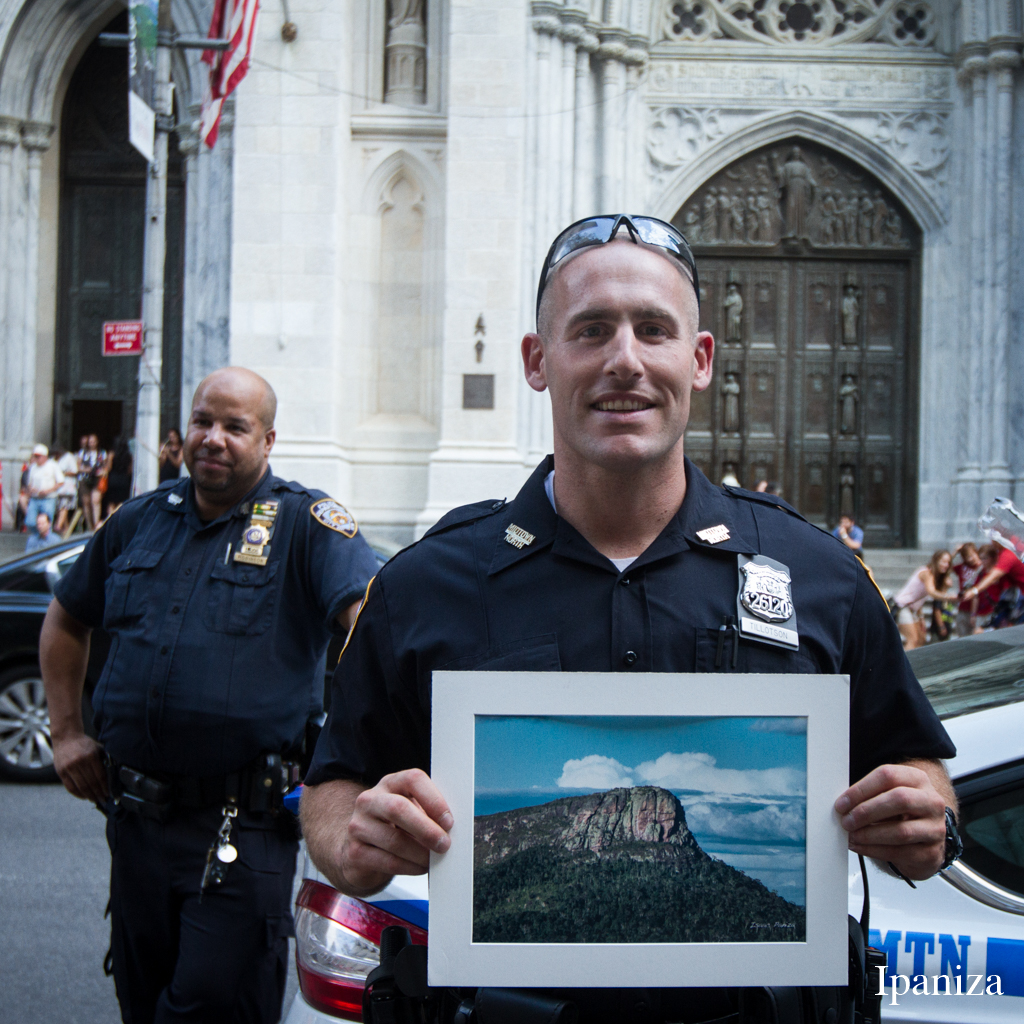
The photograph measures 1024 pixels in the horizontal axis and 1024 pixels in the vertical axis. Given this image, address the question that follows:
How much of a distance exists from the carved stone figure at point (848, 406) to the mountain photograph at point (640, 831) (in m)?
16.0

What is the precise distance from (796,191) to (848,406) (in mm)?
3304

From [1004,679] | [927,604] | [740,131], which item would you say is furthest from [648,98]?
[1004,679]

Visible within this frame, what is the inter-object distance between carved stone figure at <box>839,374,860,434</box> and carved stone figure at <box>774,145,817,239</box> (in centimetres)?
230

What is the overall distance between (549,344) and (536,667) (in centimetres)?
52

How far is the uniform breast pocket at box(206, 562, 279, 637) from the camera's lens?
3291mm

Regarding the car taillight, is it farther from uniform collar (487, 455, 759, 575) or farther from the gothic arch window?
the gothic arch window

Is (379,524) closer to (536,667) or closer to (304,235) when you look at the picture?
(304,235)

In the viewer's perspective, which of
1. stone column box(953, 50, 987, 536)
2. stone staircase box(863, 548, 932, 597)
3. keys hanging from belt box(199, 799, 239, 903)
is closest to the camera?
keys hanging from belt box(199, 799, 239, 903)

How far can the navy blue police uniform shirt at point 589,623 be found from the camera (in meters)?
1.71

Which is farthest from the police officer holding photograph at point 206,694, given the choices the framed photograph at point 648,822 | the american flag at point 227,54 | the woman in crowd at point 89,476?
the woman in crowd at point 89,476

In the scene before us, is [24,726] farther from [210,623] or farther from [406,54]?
[406,54]

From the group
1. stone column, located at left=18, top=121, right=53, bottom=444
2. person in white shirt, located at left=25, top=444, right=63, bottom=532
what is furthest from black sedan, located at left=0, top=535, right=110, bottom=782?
stone column, located at left=18, top=121, right=53, bottom=444

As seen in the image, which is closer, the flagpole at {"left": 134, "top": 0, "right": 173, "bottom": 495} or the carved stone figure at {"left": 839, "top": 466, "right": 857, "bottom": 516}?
the flagpole at {"left": 134, "top": 0, "right": 173, "bottom": 495}

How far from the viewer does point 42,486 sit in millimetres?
16047
